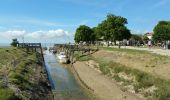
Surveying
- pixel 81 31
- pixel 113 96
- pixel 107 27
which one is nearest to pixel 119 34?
pixel 107 27

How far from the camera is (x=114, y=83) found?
40.2 m

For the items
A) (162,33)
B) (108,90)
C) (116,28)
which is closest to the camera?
(108,90)

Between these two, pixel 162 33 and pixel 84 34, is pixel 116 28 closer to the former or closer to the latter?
pixel 162 33

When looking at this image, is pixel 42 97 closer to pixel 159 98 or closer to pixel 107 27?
pixel 159 98

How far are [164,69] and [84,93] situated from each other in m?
9.28

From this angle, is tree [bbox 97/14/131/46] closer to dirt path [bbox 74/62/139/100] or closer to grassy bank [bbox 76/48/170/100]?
grassy bank [bbox 76/48/170/100]

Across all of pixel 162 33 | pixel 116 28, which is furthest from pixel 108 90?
pixel 162 33

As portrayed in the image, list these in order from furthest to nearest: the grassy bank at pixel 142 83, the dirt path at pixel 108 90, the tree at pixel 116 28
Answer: the tree at pixel 116 28, the dirt path at pixel 108 90, the grassy bank at pixel 142 83

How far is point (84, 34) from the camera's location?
172 metres

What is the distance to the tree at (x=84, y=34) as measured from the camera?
562ft

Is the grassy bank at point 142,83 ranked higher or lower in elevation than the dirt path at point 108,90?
higher

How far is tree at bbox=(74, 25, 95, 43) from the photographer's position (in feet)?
562

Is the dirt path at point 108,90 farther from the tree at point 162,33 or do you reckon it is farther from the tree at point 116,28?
the tree at point 162,33

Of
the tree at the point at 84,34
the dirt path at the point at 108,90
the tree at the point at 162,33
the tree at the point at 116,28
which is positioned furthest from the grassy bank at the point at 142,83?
the tree at the point at 84,34
